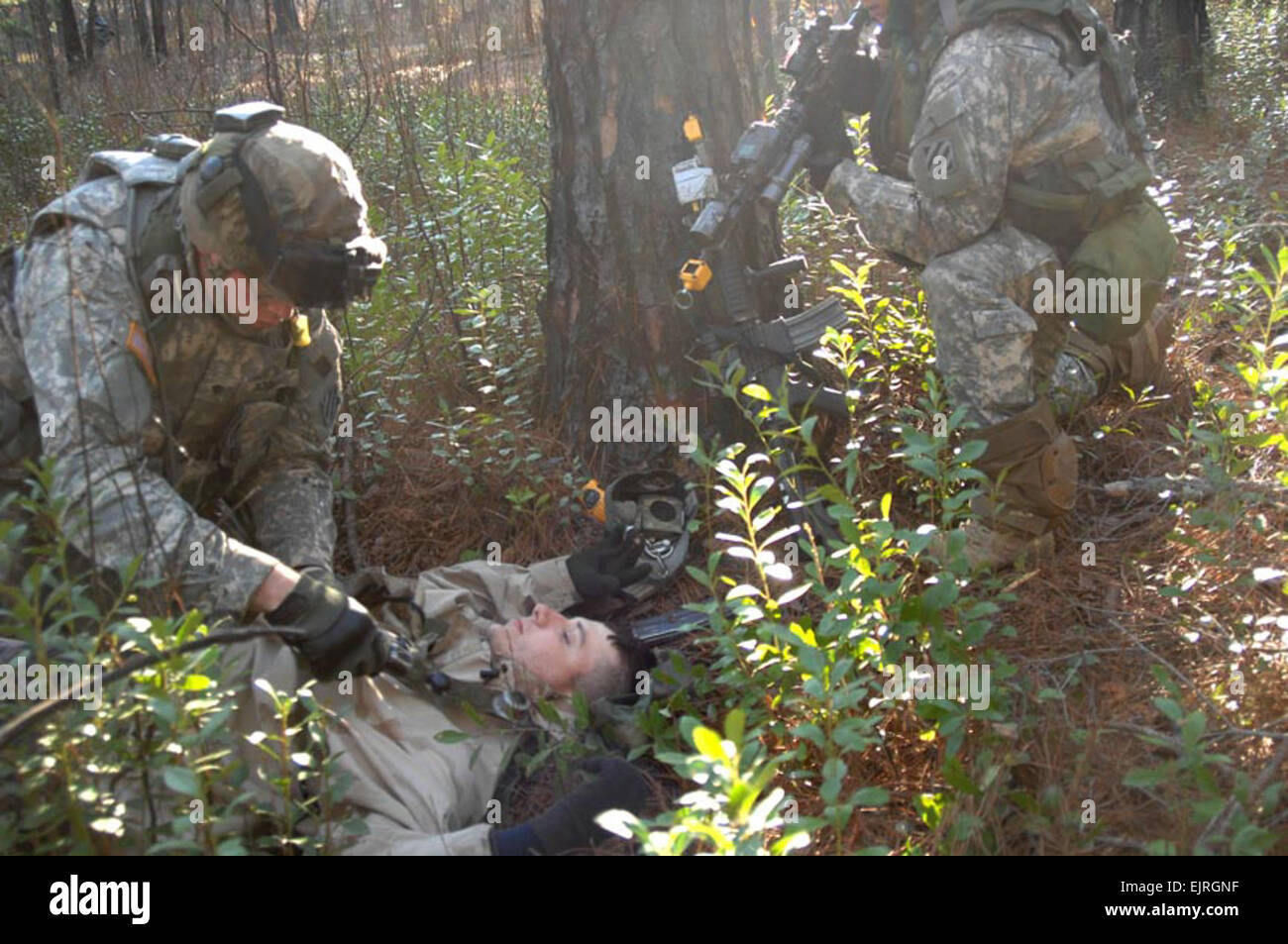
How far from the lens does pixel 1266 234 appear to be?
5.74 metres

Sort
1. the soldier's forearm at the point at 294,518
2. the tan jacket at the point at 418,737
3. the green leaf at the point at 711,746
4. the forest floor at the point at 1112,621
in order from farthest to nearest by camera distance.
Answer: the soldier's forearm at the point at 294,518 → the tan jacket at the point at 418,737 → the forest floor at the point at 1112,621 → the green leaf at the point at 711,746

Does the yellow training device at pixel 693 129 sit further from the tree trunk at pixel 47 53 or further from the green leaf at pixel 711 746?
the tree trunk at pixel 47 53

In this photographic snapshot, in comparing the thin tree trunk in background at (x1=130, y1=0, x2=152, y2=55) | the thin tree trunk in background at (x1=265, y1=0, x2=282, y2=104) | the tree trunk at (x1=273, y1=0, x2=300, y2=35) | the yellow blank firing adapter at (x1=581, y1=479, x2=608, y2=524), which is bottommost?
the yellow blank firing adapter at (x1=581, y1=479, x2=608, y2=524)

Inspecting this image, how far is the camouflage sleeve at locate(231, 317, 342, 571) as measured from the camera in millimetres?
3834

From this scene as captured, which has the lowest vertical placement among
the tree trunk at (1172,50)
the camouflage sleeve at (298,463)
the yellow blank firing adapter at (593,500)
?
the yellow blank firing adapter at (593,500)

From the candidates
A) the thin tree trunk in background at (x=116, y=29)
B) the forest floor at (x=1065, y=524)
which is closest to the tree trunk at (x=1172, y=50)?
the forest floor at (x=1065, y=524)

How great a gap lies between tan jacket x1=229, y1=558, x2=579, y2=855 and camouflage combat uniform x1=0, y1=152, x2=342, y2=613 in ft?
0.88

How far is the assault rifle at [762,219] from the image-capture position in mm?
4180

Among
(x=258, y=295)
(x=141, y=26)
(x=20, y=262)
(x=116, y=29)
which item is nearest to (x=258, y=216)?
(x=258, y=295)

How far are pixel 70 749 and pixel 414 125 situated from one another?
5.93 metres

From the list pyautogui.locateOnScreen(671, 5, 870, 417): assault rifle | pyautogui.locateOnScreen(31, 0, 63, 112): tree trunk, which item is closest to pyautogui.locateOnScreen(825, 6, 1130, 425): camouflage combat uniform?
pyautogui.locateOnScreen(671, 5, 870, 417): assault rifle

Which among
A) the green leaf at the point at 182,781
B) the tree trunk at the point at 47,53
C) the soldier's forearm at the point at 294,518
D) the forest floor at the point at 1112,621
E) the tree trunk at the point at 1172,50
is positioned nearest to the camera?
the green leaf at the point at 182,781

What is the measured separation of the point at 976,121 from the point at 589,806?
2594 mm

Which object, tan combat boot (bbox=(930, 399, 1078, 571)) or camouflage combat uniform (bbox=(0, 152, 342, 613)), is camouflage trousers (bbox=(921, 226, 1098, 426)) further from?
camouflage combat uniform (bbox=(0, 152, 342, 613))
